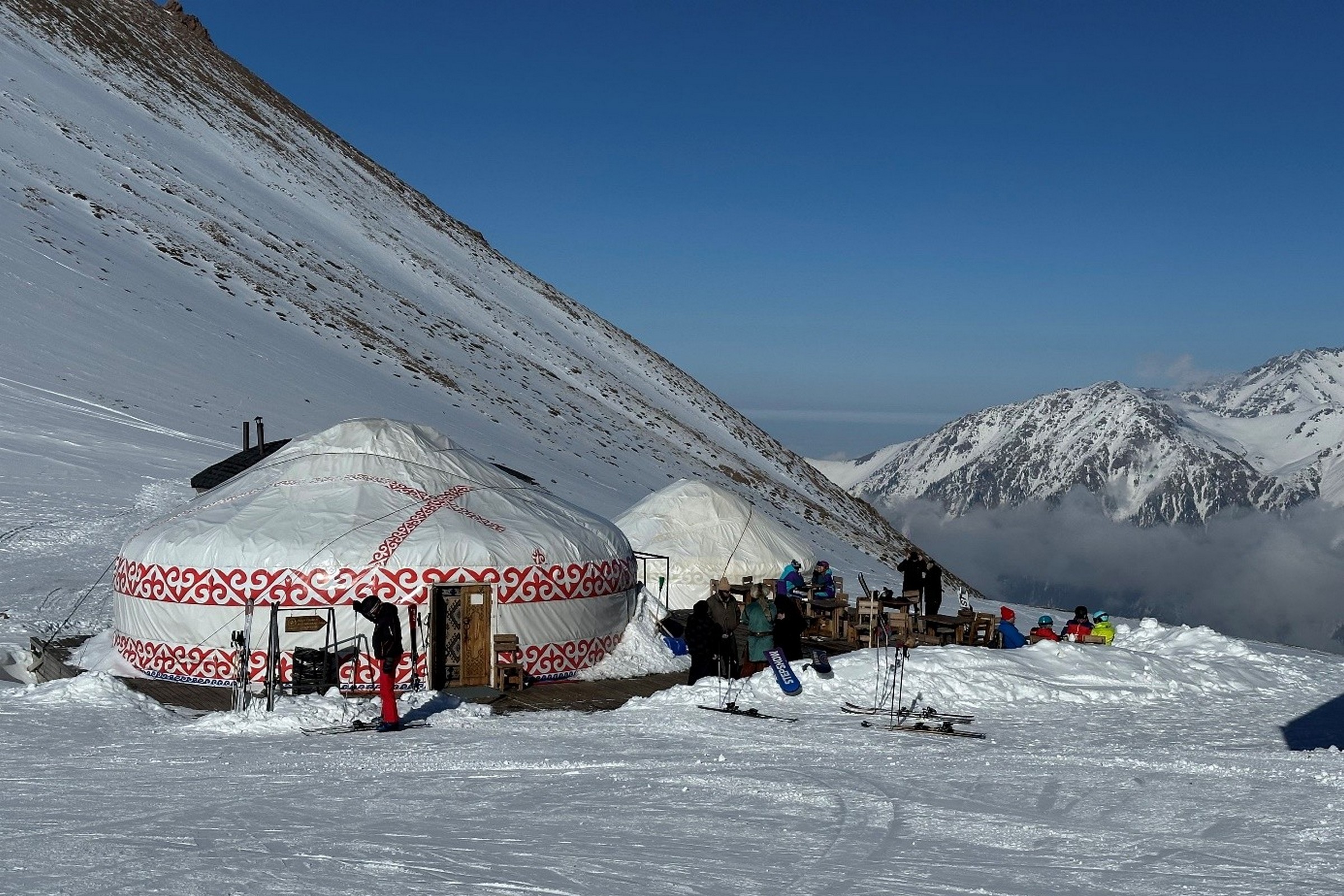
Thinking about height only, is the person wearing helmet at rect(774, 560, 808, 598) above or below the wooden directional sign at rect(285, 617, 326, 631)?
above

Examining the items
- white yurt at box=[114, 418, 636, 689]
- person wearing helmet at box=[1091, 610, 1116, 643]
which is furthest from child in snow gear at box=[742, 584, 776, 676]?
person wearing helmet at box=[1091, 610, 1116, 643]

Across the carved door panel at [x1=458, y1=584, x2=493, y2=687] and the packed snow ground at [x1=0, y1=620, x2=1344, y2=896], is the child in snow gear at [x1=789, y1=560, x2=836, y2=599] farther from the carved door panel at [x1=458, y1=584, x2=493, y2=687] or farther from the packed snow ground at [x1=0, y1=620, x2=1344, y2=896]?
the carved door panel at [x1=458, y1=584, x2=493, y2=687]

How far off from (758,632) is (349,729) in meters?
5.11

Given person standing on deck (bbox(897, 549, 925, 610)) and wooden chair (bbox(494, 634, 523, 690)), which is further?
person standing on deck (bbox(897, 549, 925, 610))

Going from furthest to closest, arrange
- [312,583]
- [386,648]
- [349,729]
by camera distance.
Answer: [312,583]
[349,729]
[386,648]

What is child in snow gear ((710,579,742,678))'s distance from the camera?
14.6 meters

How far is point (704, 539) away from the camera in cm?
2252

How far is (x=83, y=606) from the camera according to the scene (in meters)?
18.5

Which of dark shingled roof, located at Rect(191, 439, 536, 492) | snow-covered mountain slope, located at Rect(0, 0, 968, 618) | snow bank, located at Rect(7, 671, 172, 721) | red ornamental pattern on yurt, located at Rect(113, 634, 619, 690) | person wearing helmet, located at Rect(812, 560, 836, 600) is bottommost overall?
snow bank, located at Rect(7, 671, 172, 721)

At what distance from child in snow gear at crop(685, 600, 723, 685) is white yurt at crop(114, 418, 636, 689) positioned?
1733 millimetres

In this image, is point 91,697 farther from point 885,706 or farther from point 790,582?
point 790,582

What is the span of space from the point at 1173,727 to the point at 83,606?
49.8ft

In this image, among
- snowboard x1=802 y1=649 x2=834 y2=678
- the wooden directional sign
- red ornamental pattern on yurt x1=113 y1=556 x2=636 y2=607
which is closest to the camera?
the wooden directional sign

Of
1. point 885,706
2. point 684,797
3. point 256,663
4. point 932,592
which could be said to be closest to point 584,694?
point 885,706
